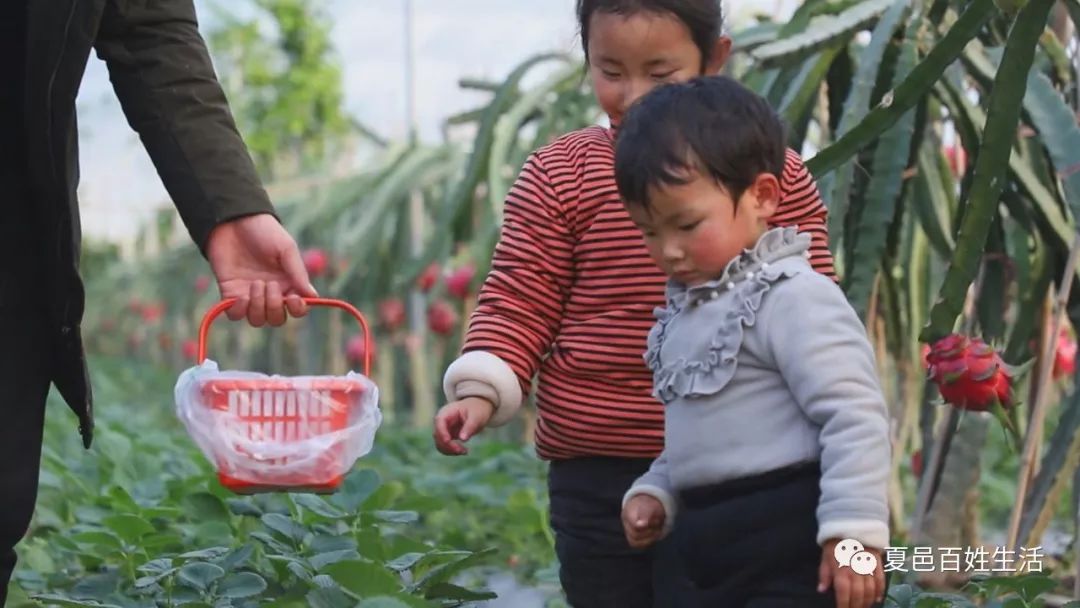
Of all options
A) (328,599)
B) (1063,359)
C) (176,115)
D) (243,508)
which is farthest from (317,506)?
(1063,359)

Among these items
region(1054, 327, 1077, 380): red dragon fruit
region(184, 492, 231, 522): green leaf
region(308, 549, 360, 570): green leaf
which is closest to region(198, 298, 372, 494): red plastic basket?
region(308, 549, 360, 570): green leaf

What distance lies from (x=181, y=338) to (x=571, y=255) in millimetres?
16377

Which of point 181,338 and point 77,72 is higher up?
point 77,72

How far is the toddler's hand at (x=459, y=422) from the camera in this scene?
2184 millimetres

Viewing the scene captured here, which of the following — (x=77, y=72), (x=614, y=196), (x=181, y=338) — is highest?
(x=77, y=72)

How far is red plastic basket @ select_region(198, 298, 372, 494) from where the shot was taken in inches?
78.7

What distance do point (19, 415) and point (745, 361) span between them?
0.85 meters

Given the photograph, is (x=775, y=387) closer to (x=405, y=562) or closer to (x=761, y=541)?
(x=761, y=541)

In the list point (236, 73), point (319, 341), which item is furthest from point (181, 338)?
point (319, 341)

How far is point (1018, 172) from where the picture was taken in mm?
3375

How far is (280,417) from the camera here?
6.60 feet

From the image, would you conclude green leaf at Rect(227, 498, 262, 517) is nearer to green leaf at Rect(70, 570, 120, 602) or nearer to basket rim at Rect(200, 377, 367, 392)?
green leaf at Rect(70, 570, 120, 602)

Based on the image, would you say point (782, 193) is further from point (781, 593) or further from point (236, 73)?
point (236, 73)

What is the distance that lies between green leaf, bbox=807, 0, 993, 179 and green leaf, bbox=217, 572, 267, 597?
44.1 inches
